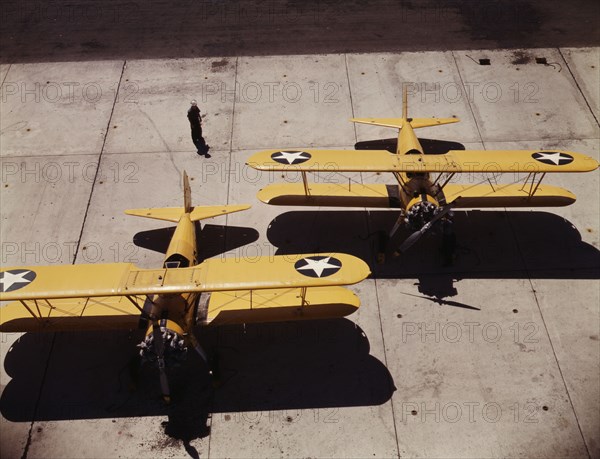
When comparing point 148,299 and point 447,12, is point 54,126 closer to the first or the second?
point 148,299

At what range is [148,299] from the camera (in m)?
10.6

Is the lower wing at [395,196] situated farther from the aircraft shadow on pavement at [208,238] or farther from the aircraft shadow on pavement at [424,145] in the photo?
the aircraft shadow on pavement at [424,145]

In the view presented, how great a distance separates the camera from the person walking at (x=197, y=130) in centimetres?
1555

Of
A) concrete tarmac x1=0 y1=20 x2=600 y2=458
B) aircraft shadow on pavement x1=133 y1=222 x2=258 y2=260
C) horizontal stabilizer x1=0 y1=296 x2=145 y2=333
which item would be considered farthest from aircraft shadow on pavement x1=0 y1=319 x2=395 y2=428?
aircraft shadow on pavement x1=133 y1=222 x2=258 y2=260

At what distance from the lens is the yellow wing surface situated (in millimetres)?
11867

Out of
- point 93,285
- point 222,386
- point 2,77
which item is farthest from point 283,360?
point 2,77

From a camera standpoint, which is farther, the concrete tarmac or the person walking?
the person walking

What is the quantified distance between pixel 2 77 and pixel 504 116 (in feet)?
55.5

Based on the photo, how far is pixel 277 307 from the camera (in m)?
11.0

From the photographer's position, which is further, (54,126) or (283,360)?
(54,126)

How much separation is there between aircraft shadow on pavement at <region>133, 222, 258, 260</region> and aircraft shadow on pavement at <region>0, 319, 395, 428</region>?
2.40 metres

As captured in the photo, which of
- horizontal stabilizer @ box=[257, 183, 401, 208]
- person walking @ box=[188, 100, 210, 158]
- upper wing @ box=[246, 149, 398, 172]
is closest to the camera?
upper wing @ box=[246, 149, 398, 172]

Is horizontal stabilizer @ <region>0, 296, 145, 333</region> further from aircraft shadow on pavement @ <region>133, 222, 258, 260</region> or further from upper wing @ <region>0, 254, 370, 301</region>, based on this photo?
aircraft shadow on pavement @ <region>133, 222, 258, 260</region>

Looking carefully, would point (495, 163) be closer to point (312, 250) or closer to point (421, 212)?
point (421, 212)
